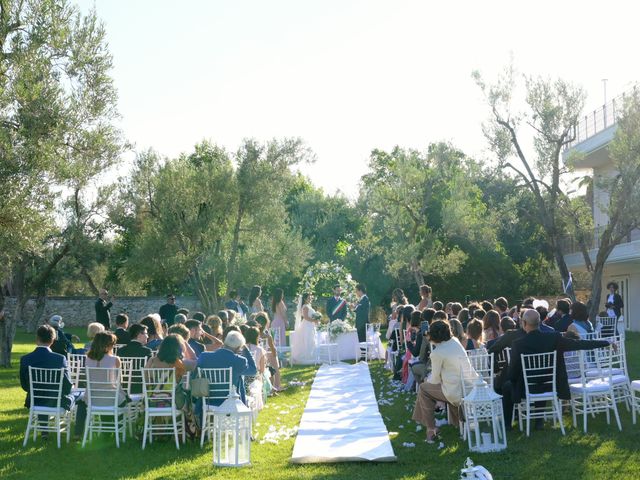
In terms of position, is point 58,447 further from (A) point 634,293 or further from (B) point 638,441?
(A) point 634,293

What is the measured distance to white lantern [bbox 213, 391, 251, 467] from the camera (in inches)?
330

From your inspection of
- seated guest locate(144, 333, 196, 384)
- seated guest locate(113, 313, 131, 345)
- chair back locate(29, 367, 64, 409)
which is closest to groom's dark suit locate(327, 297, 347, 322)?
seated guest locate(113, 313, 131, 345)

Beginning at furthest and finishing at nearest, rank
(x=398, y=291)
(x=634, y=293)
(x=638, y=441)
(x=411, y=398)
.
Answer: (x=634, y=293) → (x=398, y=291) → (x=411, y=398) → (x=638, y=441)

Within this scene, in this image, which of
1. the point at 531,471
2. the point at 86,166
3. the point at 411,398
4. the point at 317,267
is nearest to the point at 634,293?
the point at 317,267

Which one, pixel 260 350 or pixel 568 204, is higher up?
pixel 568 204

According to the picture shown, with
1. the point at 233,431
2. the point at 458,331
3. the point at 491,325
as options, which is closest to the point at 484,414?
the point at 458,331

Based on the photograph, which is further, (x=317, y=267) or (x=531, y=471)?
(x=317, y=267)

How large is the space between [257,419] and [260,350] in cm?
111

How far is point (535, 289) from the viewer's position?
39688 millimetres

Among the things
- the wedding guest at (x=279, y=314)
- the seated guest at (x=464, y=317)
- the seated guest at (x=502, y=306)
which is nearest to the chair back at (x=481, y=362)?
the seated guest at (x=464, y=317)

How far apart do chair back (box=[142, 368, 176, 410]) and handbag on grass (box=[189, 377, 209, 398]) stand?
0.24 meters

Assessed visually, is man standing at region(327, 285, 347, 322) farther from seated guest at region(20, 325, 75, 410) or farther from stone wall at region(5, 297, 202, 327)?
stone wall at region(5, 297, 202, 327)

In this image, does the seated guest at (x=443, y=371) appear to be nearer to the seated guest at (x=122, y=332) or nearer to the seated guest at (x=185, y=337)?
the seated guest at (x=185, y=337)

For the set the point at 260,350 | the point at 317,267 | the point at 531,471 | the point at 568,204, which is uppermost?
the point at 568,204
